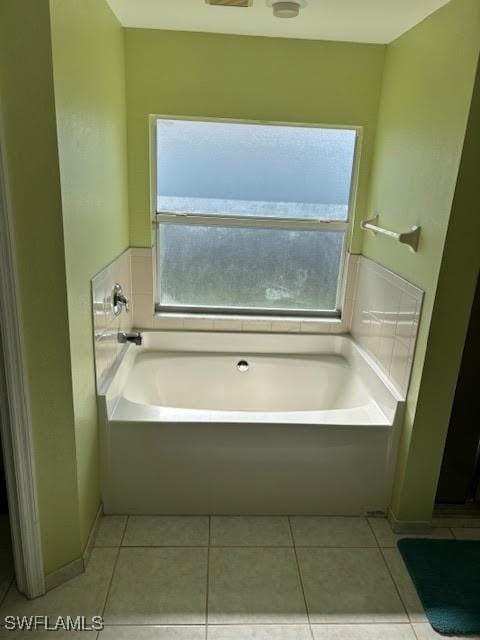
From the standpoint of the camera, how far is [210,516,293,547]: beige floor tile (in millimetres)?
1987

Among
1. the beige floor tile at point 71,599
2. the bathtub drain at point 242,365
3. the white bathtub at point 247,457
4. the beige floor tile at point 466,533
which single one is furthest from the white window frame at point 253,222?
the beige floor tile at point 71,599

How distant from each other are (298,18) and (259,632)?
2.45 m

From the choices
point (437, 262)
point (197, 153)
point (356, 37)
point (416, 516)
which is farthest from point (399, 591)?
point (356, 37)

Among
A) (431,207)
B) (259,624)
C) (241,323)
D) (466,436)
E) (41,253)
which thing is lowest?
(259,624)

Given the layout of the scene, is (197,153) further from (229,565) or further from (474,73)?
(229,565)

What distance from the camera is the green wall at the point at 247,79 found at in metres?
2.33

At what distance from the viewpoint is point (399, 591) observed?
179 cm

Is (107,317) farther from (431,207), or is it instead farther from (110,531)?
(431,207)

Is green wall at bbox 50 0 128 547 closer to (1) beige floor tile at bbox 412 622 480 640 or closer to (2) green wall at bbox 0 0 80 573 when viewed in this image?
(2) green wall at bbox 0 0 80 573

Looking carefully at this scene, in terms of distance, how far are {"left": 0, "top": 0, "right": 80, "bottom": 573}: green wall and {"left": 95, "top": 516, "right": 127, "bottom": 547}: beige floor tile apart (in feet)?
0.69

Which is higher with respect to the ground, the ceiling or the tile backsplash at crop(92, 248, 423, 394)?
the ceiling

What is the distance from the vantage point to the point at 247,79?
2383 millimetres

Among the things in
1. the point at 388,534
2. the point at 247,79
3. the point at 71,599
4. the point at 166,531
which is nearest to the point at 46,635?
the point at 71,599

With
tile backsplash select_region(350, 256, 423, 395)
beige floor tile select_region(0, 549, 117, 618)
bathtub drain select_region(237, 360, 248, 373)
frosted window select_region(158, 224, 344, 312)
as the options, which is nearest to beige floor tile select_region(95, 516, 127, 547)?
beige floor tile select_region(0, 549, 117, 618)
